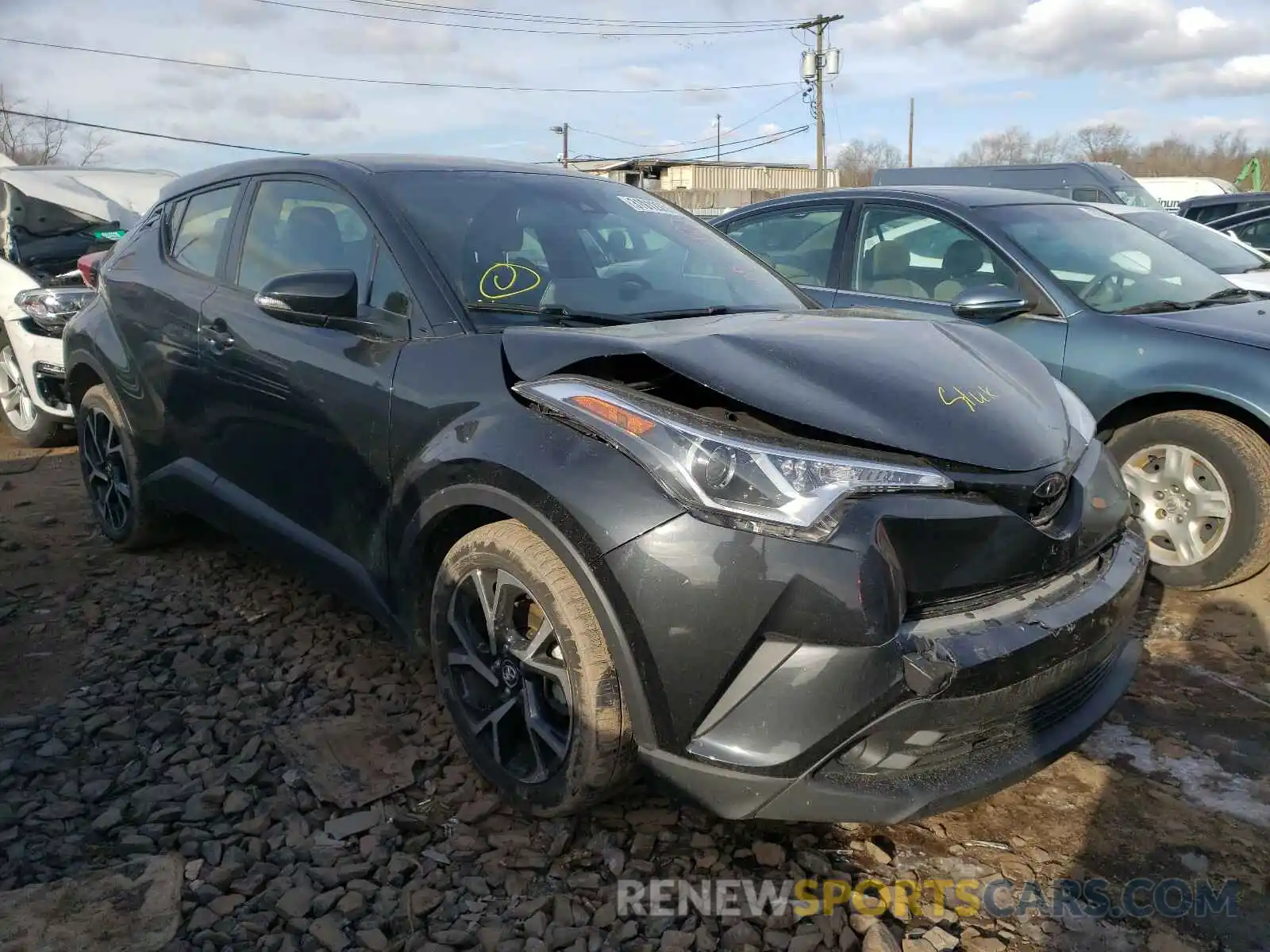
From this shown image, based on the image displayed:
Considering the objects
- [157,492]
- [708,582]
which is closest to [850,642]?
[708,582]

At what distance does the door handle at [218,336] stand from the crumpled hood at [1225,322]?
12.0ft

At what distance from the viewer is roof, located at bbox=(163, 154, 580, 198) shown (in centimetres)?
319

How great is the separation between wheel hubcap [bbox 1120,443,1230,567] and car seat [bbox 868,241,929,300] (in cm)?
140

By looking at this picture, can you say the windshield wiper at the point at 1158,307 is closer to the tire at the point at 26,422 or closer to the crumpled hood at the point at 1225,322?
the crumpled hood at the point at 1225,322

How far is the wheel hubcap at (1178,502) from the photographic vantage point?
392 cm

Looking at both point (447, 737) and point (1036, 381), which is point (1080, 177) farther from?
point (447, 737)

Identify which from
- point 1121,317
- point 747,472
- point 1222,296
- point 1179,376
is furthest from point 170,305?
point 1222,296

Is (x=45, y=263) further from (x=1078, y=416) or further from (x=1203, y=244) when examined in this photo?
(x=1203, y=244)

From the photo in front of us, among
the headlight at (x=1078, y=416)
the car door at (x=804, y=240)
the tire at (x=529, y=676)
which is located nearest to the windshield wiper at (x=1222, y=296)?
A: the car door at (x=804, y=240)

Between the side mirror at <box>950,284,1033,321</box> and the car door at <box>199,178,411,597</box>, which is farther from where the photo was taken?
the side mirror at <box>950,284,1033,321</box>

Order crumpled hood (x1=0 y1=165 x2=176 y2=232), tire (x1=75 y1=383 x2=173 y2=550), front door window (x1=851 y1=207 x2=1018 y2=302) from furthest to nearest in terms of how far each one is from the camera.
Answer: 1. crumpled hood (x1=0 y1=165 x2=176 y2=232)
2. front door window (x1=851 y1=207 x2=1018 y2=302)
3. tire (x1=75 y1=383 x2=173 y2=550)

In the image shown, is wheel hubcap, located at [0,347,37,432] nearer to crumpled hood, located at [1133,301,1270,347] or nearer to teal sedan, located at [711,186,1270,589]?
teal sedan, located at [711,186,1270,589]

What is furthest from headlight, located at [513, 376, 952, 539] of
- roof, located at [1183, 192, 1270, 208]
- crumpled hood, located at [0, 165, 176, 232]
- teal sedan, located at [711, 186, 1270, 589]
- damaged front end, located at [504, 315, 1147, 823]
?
roof, located at [1183, 192, 1270, 208]

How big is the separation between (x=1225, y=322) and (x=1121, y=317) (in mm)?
392
